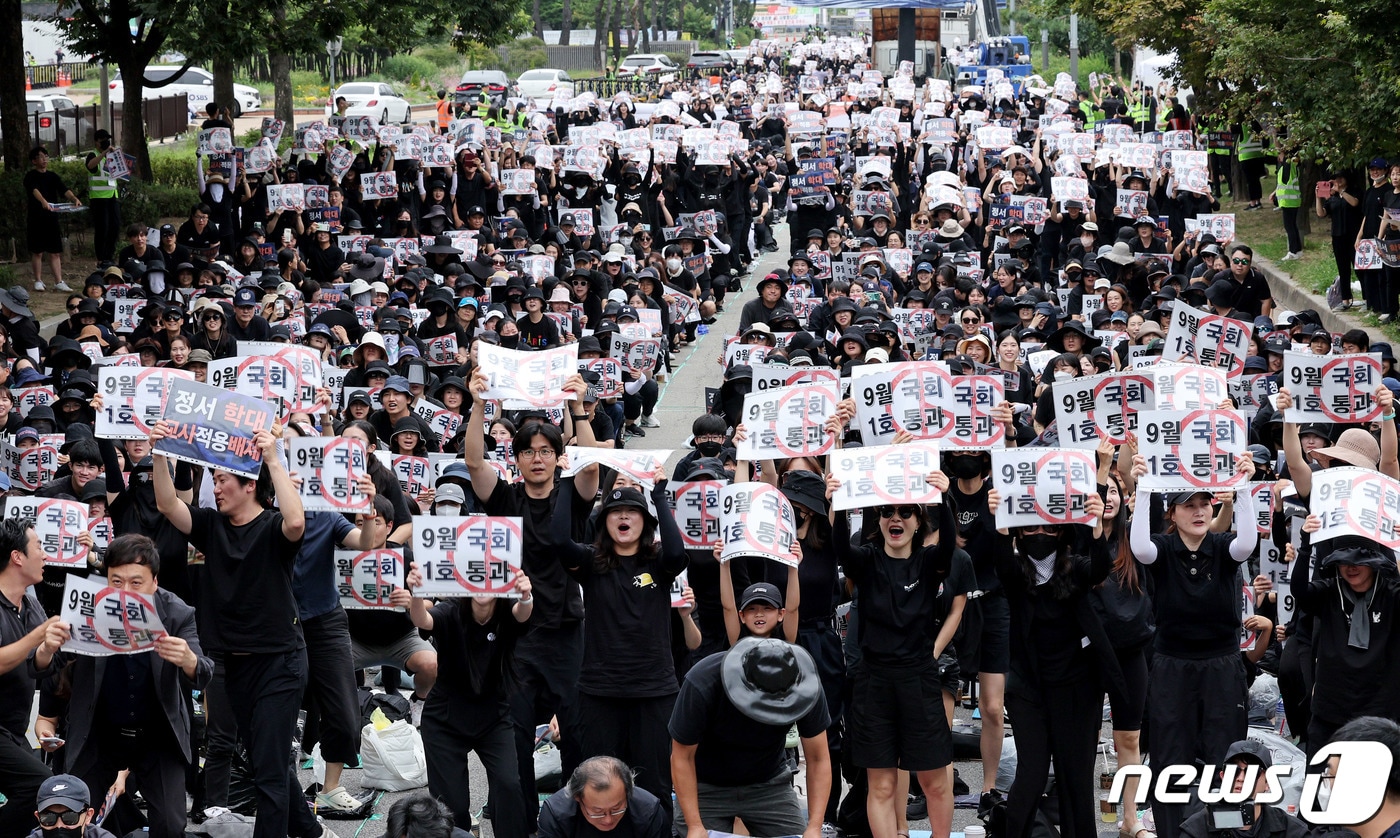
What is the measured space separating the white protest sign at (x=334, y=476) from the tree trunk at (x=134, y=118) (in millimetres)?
18019

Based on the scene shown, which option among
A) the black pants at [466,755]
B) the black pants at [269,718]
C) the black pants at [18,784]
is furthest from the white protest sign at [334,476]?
the black pants at [18,784]

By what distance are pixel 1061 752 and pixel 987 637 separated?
0.93m

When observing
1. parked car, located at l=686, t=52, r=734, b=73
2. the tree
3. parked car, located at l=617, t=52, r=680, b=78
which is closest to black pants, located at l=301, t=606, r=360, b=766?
the tree

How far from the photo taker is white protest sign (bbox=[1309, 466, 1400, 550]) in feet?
25.7

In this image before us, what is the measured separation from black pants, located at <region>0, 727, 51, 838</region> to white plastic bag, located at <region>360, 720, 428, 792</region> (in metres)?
2.11

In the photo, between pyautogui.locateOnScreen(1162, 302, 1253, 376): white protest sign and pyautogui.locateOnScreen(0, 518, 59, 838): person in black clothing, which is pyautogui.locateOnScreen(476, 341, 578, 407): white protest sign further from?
pyautogui.locateOnScreen(1162, 302, 1253, 376): white protest sign

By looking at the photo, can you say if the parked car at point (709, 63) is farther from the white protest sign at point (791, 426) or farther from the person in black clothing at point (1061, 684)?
the person in black clothing at point (1061, 684)

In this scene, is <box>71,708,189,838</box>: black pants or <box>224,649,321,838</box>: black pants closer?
<box>71,708,189,838</box>: black pants

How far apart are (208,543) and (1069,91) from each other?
35.8 metres

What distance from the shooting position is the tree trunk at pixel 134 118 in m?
25.5

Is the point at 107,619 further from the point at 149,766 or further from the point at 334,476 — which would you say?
the point at 334,476

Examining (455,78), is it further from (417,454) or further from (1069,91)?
(417,454)

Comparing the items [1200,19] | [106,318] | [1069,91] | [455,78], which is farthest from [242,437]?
[455,78]

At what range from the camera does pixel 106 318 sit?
15914mm
